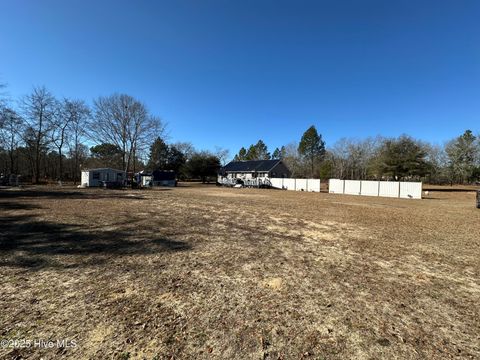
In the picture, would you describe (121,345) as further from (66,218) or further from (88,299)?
(66,218)

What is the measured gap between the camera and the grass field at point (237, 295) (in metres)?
2.44

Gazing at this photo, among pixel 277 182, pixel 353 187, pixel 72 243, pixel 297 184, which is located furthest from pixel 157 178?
pixel 72 243

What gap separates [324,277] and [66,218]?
9.14m

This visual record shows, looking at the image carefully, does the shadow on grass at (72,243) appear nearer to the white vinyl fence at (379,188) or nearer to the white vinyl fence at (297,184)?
the white vinyl fence at (379,188)

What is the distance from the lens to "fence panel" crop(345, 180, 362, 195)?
2909cm

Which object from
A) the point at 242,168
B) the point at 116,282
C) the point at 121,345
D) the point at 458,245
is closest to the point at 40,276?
the point at 116,282

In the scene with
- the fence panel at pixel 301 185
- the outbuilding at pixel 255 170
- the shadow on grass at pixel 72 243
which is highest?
the outbuilding at pixel 255 170

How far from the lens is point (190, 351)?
91.1 inches

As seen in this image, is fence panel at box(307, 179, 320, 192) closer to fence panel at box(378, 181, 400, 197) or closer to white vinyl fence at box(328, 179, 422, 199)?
white vinyl fence at box(328, 179, 422, 199)

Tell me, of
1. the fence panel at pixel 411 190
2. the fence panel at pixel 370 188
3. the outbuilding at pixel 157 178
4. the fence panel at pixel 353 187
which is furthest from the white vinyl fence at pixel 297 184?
the outbuilding at pixel 157 178

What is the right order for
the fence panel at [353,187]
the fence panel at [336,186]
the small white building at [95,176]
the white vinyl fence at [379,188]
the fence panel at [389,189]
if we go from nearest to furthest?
the white vinyl fence at [379,188]
the fence panel at [389,189]
the fence panel at [353,187]
the small white building at [95,176]
the fence panel at [336,186]

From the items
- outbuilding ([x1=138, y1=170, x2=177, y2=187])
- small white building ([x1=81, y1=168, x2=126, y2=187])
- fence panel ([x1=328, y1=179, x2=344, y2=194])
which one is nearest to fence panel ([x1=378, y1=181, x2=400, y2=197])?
fence panel ([x1=328, y1=179, x2=344, y2=194])

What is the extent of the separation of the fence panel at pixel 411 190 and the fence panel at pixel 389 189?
49cm

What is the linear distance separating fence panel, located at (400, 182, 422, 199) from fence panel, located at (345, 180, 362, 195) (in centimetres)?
468
